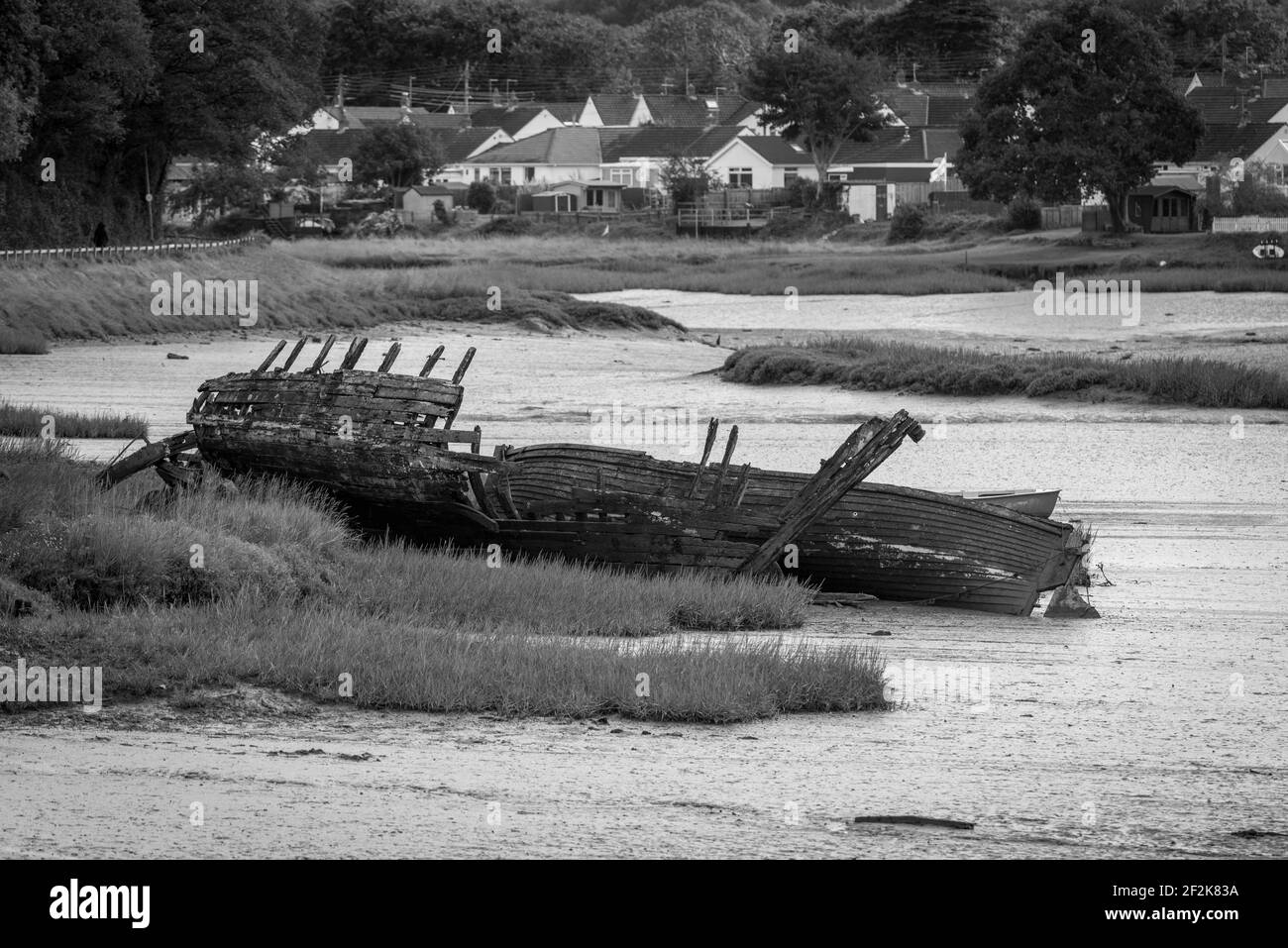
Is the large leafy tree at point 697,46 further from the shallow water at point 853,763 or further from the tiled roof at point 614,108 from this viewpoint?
the shallow water at point 853,763

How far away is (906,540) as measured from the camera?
53.7ft

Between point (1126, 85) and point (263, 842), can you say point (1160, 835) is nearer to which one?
point (263, 842)

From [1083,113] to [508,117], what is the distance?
67651 mm

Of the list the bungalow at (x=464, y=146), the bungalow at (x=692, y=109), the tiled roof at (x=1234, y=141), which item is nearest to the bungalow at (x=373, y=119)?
the bungalow at (x=464, y=146)

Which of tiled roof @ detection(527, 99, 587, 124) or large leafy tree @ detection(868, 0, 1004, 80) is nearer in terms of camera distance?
tiled roof @ detection(527, 99, 587, 124)

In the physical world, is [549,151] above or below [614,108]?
below

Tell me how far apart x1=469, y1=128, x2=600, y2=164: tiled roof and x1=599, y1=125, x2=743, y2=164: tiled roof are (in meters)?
1.39

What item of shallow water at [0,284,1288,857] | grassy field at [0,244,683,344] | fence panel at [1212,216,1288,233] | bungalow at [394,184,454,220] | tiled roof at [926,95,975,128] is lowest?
shallow water at [0,284,1288,857]

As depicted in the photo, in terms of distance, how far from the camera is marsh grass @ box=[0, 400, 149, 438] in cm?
2409

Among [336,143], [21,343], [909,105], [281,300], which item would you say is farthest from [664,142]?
[21,343]

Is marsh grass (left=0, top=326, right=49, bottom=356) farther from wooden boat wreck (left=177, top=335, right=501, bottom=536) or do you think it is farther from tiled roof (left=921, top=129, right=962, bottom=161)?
tiled roof (left=921, top=129, right=962, bottom=161)

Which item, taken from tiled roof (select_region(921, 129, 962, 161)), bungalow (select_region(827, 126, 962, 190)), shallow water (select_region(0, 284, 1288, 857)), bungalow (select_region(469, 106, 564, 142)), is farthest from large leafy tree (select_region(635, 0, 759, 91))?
shallow water (select_region(0, 284, 1288, 857))

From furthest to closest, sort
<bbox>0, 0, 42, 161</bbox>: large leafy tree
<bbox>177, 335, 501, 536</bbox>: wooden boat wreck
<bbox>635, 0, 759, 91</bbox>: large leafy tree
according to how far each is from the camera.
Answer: <bbox>635, 0, 759, 91</bbox>: large leafy tree, <bbox>0, 0, 42, 161</bbox>: large leafy tree, <bbox>177, 335, 501, 536</bbox>: wooden boat wreck

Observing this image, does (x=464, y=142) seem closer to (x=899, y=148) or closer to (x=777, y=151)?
(x=777, y=151)
